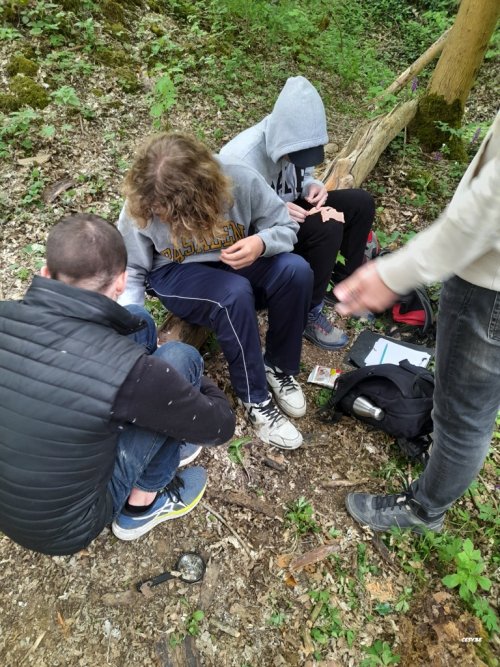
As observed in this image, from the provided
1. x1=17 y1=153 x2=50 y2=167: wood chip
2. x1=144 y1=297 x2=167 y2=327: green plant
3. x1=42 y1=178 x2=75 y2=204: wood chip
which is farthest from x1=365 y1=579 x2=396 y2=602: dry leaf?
x1=17 y1=153 x2=50 y2=167: wood chip

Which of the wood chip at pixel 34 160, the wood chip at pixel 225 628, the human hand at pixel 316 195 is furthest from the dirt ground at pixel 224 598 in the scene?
the wood chip at pixel 34 160

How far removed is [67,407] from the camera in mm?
1381

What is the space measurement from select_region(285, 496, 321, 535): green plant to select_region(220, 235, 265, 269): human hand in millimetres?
1324

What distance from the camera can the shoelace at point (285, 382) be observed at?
2799mm

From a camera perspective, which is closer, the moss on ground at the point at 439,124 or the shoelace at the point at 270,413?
the shoelace at the point at 270,413

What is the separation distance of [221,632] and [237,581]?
0.22 m

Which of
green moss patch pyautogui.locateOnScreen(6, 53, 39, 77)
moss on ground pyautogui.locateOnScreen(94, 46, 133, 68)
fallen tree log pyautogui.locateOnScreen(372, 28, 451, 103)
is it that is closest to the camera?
green moss patch pyautogui.locateOnScreen(6, 53, 39, 77)

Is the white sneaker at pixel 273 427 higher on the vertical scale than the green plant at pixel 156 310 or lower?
→ lower

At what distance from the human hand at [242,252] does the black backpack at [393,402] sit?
38.3 inches

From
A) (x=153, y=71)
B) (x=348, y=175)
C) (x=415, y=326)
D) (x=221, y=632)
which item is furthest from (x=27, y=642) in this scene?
(x=153, y=71)

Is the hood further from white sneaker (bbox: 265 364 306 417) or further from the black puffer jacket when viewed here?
the black puffer jacket

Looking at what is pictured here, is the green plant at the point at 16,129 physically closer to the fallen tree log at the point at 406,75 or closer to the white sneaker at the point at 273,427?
the white sneaker at the point at 273,427

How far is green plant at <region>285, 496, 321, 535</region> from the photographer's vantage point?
231cm

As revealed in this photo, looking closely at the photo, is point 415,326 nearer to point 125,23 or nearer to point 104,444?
point 104,444
